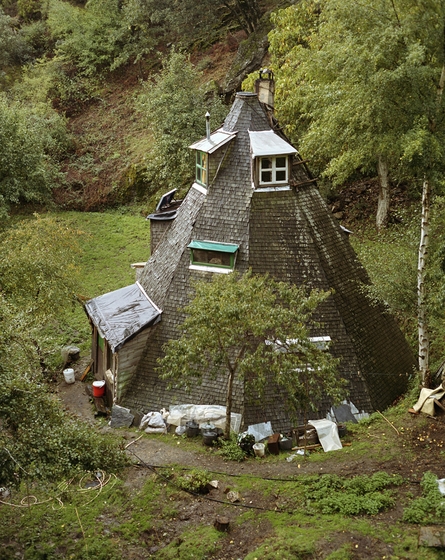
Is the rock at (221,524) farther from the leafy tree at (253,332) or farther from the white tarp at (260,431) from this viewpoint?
the white tarp at (260,431)

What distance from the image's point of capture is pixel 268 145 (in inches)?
691

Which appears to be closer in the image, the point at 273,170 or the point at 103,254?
the point at 273,170

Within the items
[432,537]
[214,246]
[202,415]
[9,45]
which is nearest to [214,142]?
[214,246]

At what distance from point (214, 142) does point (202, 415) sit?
7430 mm

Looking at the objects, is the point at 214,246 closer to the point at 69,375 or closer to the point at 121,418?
the point at 121,418

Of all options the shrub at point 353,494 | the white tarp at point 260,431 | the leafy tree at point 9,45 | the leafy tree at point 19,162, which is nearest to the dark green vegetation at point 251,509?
the shrub at point 353,494

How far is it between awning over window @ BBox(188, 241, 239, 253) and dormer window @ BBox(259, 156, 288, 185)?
199 centimetres

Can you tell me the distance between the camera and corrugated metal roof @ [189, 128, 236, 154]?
17.9 m

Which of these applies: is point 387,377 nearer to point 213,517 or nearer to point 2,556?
point 213,517

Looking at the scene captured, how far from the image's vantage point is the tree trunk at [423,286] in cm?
1628

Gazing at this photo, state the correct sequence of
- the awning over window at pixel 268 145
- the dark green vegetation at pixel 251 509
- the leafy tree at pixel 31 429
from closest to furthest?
the leafy tree at pixel 31 429 → the dark green vegetation at pixel 251 509 → the awning over window at pixel 268 145

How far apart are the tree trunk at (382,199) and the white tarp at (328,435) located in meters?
14.0

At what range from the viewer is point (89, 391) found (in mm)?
19859

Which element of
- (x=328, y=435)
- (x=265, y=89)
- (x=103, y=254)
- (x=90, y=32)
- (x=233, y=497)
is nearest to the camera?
(x=233, y=497)
